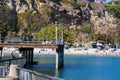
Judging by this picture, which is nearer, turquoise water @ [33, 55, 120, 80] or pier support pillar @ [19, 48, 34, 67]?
turquoise water @ [33, 55, 120, 80]

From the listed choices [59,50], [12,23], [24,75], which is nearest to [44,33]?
[12,23]

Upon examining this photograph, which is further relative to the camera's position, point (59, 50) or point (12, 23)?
point (12, 23)

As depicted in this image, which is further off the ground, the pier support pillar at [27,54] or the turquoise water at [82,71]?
the pier support pillar at [27,54]

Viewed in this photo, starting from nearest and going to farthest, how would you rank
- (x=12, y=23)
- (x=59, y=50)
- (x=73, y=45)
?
(x=59, y=50) → (x=73, y=45) → (x=12, y=23)

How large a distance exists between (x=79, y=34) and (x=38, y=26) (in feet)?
78.4

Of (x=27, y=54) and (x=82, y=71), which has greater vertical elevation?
(x=27, y=54)

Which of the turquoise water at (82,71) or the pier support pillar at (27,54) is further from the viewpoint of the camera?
the pier support pillar at (27,54)

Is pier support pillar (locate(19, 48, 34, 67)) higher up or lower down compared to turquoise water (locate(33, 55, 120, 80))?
higher up

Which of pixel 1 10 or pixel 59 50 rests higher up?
pixel 1 10

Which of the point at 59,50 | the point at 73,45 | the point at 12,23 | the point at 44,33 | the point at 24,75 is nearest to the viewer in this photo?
the point at 24,75

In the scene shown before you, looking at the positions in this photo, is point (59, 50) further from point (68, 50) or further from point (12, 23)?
point (12, 23)

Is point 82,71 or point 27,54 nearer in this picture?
point 82,71

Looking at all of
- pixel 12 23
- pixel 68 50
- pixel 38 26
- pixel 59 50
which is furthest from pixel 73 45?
pixel 59 50

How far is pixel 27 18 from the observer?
18925 cm
